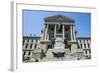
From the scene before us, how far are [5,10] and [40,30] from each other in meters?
0.28

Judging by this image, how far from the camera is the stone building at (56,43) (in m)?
1.40

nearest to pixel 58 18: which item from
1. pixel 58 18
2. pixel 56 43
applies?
pixel 58 18

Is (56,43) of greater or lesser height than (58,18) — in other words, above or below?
below

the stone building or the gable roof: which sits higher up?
the gable roof

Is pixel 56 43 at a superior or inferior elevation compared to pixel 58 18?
inferior

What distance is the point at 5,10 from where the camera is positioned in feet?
4.43

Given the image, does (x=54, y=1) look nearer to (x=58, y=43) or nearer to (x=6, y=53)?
(x=58, y=43)

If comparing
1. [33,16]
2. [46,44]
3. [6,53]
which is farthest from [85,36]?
[6,53]

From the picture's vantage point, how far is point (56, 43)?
4.79ft

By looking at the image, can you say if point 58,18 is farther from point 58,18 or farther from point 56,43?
point 56,43

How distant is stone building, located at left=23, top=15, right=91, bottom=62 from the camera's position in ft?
4.59

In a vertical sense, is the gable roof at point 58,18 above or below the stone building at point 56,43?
above

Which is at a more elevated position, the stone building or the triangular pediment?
the triangular pediment

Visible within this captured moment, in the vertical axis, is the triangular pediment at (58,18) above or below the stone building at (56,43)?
above
